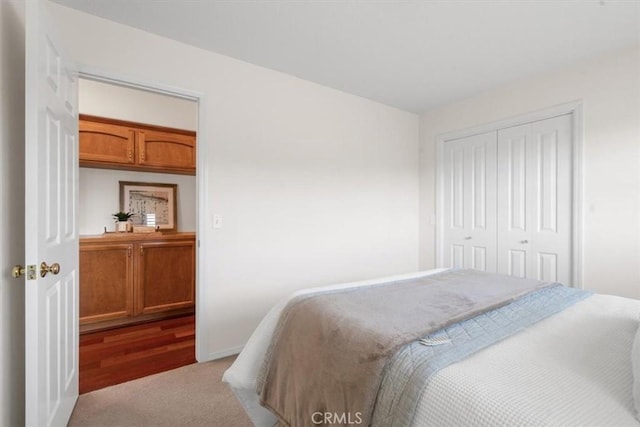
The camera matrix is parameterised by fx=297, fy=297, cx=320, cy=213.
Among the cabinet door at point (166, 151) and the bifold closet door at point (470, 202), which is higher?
the cabinet door at point (166, 151)

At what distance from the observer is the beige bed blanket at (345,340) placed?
957 mm

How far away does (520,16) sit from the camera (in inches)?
74.6

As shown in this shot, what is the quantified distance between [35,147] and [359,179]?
256 centimetres

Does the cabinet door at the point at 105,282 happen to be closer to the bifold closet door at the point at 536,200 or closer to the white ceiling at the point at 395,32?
the white ceiling at the point at 395,32

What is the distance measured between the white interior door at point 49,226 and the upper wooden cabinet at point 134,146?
1360mm

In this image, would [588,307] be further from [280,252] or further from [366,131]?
[366,131]

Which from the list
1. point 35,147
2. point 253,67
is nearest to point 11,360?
point 35,147

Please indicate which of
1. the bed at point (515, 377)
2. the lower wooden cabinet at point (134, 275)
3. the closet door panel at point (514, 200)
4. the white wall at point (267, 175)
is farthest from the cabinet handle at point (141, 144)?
the closet door panel at point (514, 200)

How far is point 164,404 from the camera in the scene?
180 cm

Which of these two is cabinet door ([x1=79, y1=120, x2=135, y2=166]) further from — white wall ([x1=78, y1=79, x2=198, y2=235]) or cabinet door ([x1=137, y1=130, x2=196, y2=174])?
white wall ([x1=78, y1=79, x2=198, y2=235])

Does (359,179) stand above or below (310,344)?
above

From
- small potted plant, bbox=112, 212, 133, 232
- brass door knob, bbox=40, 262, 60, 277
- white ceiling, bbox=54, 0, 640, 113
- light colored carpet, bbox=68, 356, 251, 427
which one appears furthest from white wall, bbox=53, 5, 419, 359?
small potted plant, bbox=112, 212, 133, 232

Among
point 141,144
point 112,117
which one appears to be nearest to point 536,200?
point 141,144

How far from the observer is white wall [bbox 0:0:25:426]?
47.3 inches
